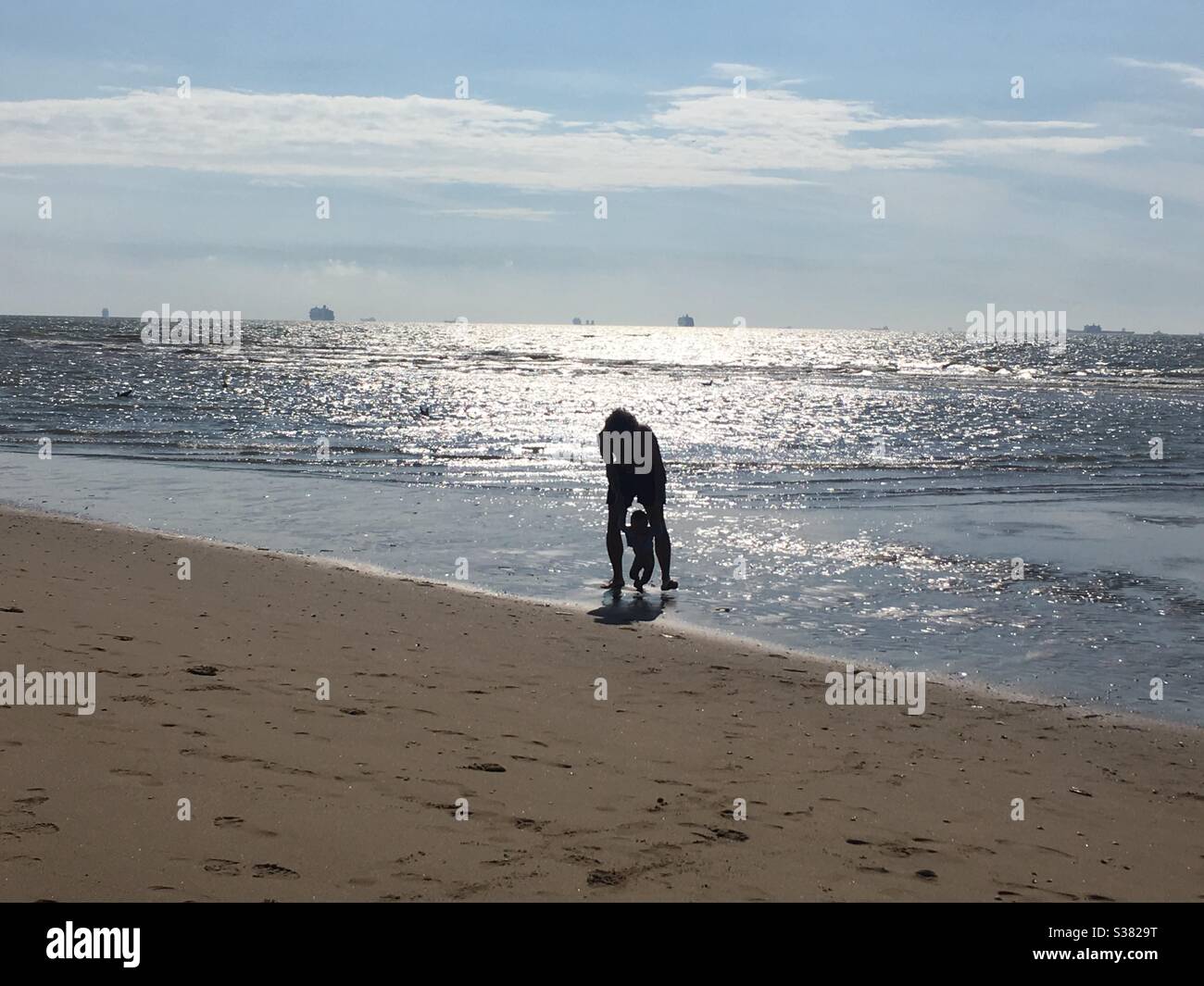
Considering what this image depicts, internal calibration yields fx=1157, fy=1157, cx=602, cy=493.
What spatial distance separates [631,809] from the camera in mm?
5027

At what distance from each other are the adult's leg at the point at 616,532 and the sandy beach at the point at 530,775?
2.16m

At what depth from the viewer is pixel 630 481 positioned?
438 inches

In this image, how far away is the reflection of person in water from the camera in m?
10.8

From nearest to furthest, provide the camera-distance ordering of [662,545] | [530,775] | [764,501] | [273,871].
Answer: [273,871] < [530,775] < [662,545] < [764,501]

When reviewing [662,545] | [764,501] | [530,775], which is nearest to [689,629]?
[662,545]

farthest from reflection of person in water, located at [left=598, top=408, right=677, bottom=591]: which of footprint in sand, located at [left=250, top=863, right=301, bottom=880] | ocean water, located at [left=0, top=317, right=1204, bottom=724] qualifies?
footprint in sand, located at [left=250, top=863, right=301, bottom=880]

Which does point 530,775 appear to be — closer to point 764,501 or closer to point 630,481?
point 630,481

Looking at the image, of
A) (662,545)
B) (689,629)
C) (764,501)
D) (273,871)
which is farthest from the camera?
(764,501)

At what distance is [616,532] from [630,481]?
559mm

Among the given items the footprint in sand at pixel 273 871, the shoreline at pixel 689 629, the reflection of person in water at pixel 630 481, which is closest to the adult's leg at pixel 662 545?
the reflection of person in water at pixel 630 481

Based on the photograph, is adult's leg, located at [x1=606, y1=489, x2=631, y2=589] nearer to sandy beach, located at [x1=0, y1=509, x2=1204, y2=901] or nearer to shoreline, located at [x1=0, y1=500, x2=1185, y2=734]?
shoreline, located at [x1=0, y1=500, x2=1185, y2=734]
